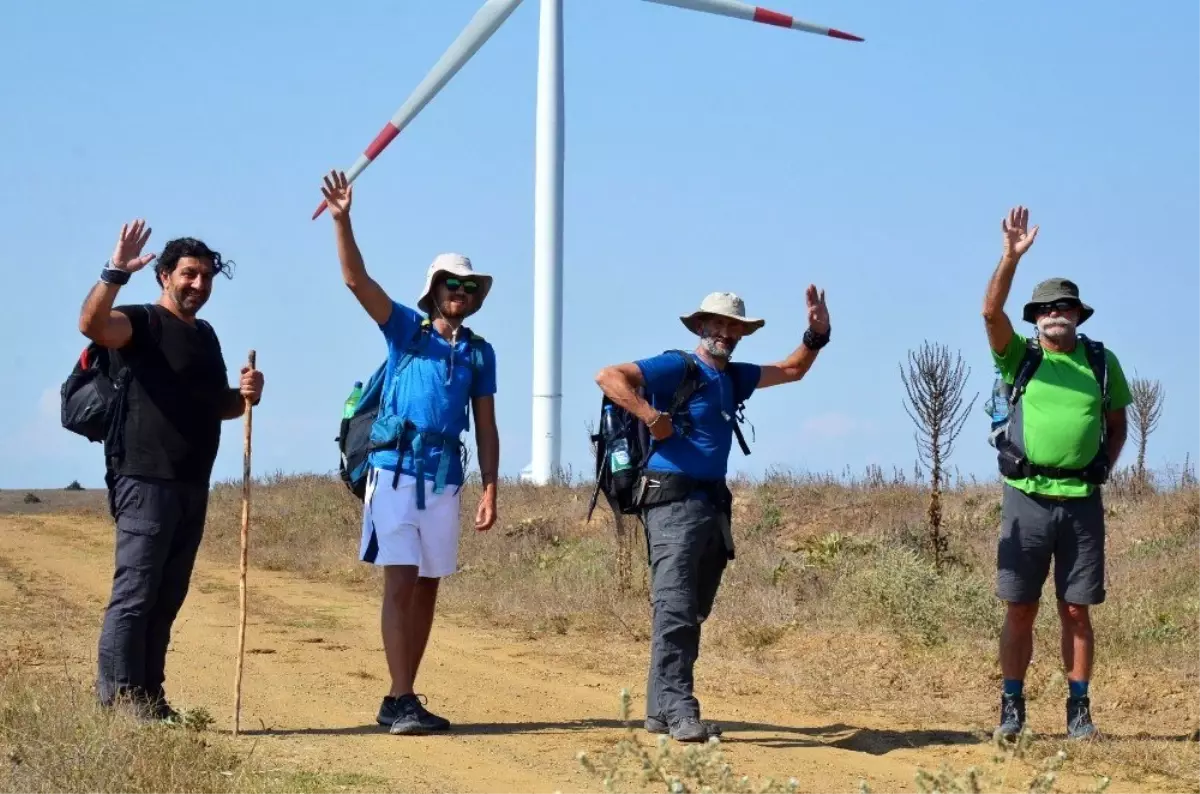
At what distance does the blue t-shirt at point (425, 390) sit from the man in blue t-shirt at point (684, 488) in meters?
0.68

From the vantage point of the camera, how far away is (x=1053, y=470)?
6.92 meters

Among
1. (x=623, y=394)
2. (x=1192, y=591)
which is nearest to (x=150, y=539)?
(x=623, y=394)

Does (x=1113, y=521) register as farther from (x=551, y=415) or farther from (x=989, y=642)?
(x=551, y=415)

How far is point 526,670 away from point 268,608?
11.0ft

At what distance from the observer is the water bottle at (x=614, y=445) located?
688 cm

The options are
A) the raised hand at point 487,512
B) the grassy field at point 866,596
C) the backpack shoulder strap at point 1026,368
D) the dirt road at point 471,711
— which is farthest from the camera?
the grassy field at point 866,596

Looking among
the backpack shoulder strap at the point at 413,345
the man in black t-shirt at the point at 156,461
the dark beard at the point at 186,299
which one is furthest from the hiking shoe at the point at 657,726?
the dark beard at the point at 186,299

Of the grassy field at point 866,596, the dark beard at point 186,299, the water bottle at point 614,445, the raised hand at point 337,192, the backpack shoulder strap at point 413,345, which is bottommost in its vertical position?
the grassy field at point 866,596

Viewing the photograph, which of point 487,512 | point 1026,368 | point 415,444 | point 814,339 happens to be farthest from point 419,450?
point 1026,368

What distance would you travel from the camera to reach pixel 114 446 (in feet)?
21.8

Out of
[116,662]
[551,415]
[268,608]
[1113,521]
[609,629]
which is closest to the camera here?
[116,662]

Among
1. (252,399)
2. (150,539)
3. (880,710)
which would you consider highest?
(252,399)

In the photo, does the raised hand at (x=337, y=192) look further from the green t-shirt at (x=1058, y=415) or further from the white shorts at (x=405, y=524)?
the green t-shirt at (x=1058, y=415)

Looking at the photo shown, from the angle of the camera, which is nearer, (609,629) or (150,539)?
(150,539)
